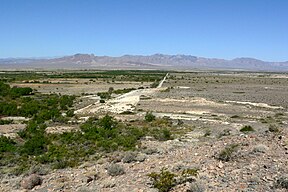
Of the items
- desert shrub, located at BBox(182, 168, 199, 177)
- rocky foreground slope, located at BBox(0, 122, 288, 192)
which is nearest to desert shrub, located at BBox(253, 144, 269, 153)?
rocky foreground slope, located at BBox(0, 122, 288, 192)

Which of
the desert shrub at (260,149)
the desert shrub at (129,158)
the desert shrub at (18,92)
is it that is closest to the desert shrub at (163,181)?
the desert shrub at (260,149)

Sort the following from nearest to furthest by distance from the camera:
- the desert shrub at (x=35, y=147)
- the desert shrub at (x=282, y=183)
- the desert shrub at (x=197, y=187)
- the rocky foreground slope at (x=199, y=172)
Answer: the desert shrub at (x=282, y=183) → the desert shrub at (x=197, y=187) → the rocky foreground slope at (x=199, y=172) → the desert shrub at (x=35, y=147)

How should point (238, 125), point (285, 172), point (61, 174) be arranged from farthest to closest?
point (238, 125) < point (61, 174) < point (285, 172)

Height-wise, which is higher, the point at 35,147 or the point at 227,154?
the point at 227,154

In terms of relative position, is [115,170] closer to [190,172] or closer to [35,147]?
[190,172]

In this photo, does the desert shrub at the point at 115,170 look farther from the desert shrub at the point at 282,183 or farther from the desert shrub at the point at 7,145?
the desert shrub at the point at 7,145

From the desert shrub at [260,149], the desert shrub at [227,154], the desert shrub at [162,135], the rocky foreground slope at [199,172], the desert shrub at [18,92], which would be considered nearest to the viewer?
the rocky foreground slope at [199,172]

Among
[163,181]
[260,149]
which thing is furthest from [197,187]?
[260,149]

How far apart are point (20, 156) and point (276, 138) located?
40.6 ft

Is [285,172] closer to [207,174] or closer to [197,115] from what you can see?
[207,174]

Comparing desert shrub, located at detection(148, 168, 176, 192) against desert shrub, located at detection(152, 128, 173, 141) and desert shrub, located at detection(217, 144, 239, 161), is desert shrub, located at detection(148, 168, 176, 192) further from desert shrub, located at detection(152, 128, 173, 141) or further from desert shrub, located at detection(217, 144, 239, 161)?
desert shrub, located at detection(152, 128, 173, 141)

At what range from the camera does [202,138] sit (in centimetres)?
2559

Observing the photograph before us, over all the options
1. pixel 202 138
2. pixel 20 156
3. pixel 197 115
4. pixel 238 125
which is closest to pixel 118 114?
pixel 197 115

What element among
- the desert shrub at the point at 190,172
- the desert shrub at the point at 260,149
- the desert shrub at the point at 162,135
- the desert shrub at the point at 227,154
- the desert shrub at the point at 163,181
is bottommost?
the desert shrub at the point at 162,135
